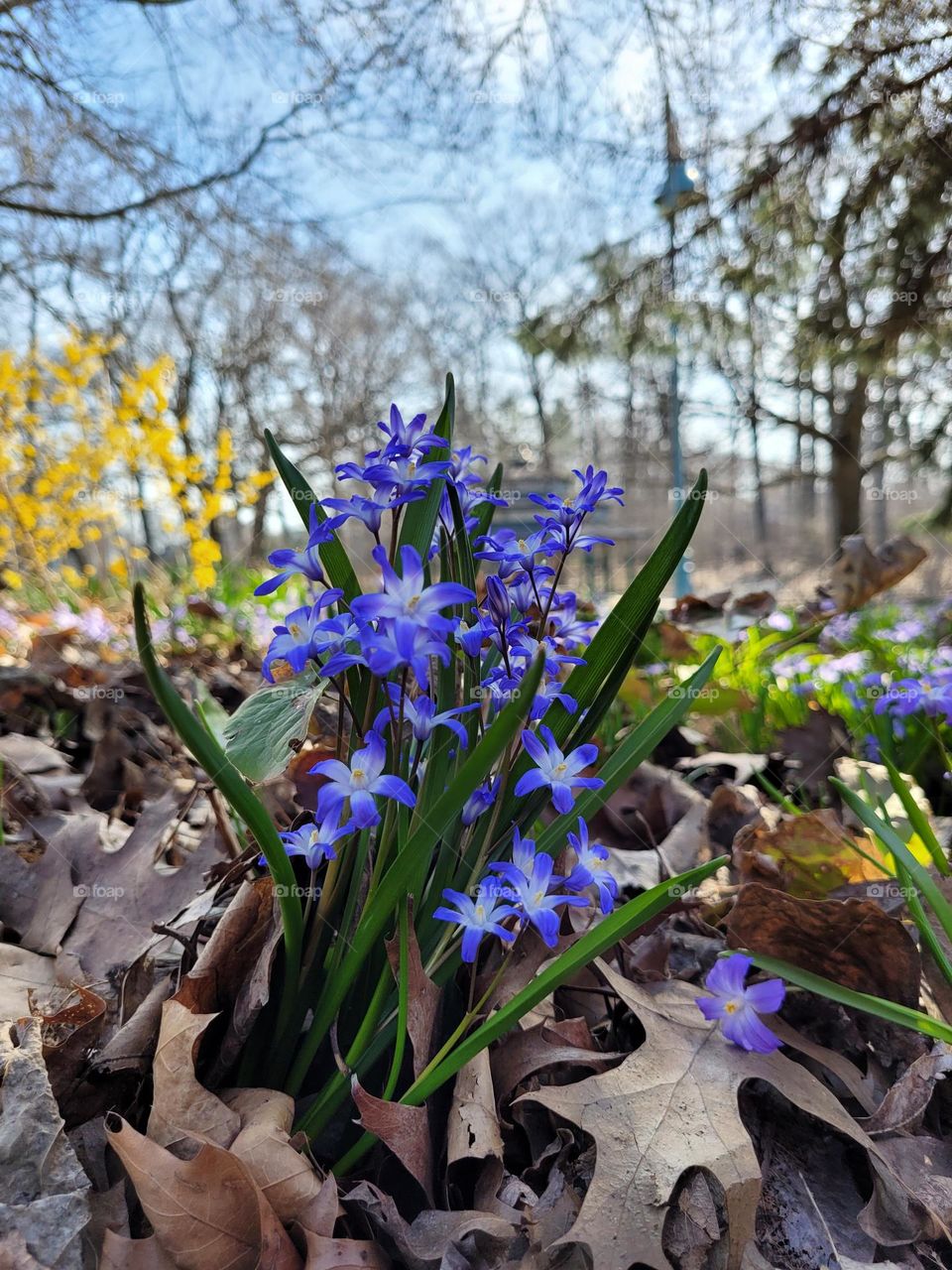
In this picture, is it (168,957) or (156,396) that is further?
(156,396)

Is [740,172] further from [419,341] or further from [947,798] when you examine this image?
[419,341]

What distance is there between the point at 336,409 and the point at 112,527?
32.8ft

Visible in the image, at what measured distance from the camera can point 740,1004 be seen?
81cm

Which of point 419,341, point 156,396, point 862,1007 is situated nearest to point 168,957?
point 862,1007

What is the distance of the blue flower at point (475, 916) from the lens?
0.65 metres

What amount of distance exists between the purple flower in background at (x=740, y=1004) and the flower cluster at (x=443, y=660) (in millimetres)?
184

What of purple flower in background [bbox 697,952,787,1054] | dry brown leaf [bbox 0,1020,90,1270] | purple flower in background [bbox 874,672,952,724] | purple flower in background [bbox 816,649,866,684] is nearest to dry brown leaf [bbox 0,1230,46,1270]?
dry brown leaf [bbox 0,1020,90,1270]

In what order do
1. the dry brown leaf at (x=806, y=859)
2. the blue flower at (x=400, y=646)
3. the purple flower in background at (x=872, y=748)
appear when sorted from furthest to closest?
the purple flower in background at (x=872, y=748) < the dry brown leaf at (x=806, y=859) < the blue flower at (x=400, y=646)

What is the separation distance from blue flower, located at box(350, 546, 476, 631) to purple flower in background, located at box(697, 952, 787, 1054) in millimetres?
499

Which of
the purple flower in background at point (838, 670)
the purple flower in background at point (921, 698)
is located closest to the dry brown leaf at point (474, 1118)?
the purple flower in background at point (921, 698)

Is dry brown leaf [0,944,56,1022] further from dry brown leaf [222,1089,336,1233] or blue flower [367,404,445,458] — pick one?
blue flower [367,404,445,458]

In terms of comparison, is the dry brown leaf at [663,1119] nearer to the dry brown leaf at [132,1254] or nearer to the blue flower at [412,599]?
the dry brown leaf at [132,1254]

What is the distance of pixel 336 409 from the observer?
15.4m

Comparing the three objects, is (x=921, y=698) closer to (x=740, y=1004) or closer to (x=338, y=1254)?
(x=740, y=1004)
